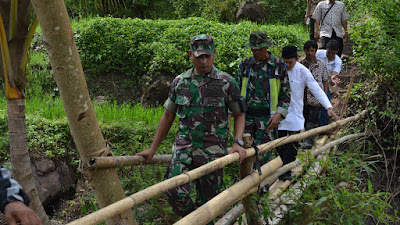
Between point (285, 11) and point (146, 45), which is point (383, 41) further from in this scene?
point (285, 11)

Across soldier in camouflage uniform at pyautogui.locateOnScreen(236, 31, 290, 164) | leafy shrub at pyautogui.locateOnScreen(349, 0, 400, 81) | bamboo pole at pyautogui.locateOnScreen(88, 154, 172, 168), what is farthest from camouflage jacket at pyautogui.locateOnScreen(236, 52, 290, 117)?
leafy shrub at pyautogui.locateOnScreen(349, 0, 400, 81)

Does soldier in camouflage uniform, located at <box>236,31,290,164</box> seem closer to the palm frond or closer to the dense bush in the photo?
the palm frond

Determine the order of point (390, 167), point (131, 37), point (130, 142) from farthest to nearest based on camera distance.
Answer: point (131, 37)
point (390, 167)
point (130, 142)

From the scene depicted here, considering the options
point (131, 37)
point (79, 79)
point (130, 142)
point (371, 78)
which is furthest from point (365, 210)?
point (131, 37)

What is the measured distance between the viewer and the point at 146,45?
8039mm

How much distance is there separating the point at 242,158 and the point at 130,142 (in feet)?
8.75

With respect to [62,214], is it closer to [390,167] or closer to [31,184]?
[31,184]

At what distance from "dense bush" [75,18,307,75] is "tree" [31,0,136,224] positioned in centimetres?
482

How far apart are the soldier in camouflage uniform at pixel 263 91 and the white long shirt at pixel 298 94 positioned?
0.46 meters

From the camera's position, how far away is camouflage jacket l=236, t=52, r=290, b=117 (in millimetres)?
3934

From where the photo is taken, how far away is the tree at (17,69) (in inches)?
105

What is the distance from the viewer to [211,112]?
3023mm

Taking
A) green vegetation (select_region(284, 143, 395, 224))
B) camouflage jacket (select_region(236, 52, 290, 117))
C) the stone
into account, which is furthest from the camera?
the stone

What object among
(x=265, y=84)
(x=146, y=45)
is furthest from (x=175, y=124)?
(x=146, y=45)
